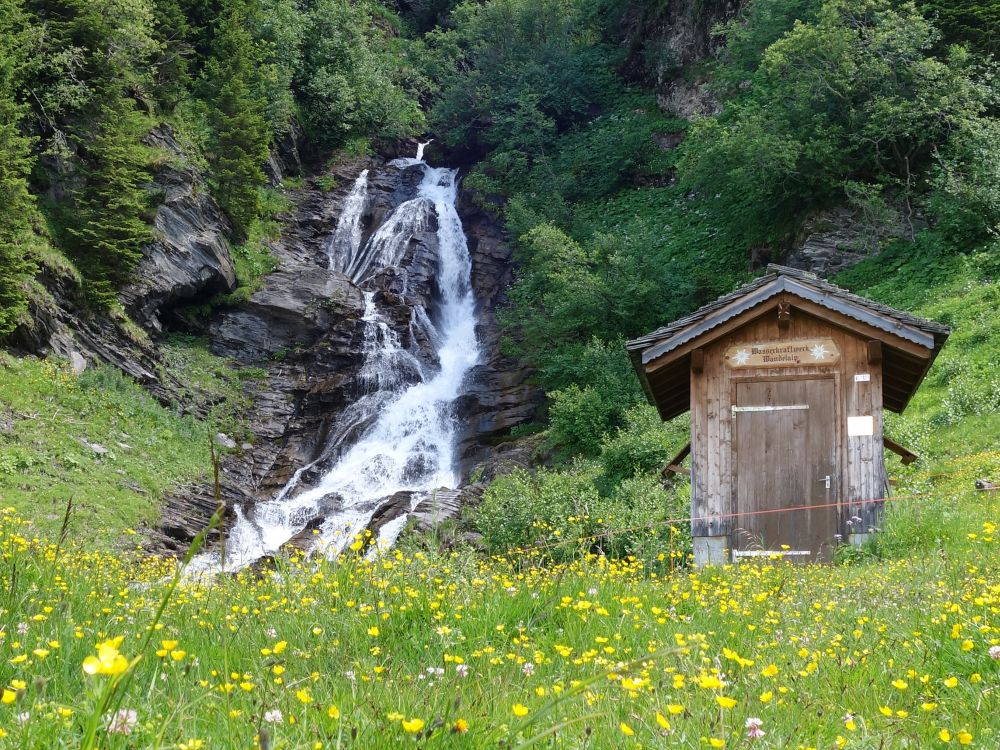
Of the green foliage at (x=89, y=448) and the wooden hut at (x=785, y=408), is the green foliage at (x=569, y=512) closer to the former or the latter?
the wooden hut at (x=785, y=408)

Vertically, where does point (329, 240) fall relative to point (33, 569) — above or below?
above

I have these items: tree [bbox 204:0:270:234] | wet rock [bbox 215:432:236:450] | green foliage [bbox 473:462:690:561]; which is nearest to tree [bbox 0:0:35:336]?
wet rock [bbox 215:432:236:450]

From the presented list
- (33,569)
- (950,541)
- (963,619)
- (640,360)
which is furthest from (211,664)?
(640,360)

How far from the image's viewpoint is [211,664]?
3.50 meters

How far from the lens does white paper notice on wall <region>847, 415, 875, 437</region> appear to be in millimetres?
10188

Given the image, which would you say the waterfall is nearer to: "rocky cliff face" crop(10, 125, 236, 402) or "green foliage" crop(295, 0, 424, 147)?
"green foliage" crop(295, 0, 424, 147)

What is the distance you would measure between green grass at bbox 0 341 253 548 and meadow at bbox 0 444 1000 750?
447 inches

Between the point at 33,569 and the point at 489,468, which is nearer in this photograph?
the point at 33,569

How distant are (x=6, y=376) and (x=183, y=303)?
10217 millimetres

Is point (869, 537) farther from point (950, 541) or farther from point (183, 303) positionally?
point (183, 303)

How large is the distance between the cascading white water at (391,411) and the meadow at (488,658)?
12.5 meters

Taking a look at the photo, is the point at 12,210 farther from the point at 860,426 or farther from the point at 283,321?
the point at 860,426

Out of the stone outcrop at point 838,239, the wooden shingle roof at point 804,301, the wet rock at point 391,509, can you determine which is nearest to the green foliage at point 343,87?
the stone outcrop at point 838,239

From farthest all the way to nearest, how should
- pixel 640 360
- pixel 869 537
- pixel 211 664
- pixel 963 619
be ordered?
1. pixel 640 360
2. pixel 869 537
3. pixel 963 619
4. pixel 211 664
